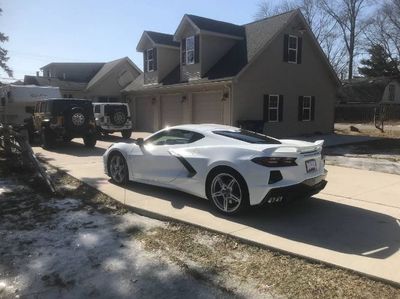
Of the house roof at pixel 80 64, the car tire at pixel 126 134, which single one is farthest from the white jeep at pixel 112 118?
the house roof at pixel 80 64

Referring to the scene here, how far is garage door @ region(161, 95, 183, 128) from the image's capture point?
23.2 metres

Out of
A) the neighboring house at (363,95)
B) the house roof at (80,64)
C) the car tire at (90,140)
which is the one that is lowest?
the car tire at (90,140)

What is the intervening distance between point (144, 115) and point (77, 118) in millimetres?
10968

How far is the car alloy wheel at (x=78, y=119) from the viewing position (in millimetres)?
15562

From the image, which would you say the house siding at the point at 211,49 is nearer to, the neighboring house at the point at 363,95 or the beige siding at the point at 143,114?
the beige siding at the point at 143,114

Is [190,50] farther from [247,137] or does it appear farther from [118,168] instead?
[247,137]

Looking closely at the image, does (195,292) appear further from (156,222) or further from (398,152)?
(398,152)

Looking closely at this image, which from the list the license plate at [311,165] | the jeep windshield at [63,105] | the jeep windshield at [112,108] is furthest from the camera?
the jeep windshield at [112,108]

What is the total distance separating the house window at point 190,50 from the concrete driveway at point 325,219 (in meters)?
14.3

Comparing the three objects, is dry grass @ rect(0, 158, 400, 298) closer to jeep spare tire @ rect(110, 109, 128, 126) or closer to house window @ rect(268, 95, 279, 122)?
jeep spare tire @ rect(110, 109, 128, 126)

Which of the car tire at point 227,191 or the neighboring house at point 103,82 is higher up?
the neighboring house at point 103,82

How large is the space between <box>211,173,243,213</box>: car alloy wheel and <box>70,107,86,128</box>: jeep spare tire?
1042 cm

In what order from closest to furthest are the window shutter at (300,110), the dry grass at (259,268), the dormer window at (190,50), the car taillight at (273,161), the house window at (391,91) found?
the dry grass at (259,268)
the car taillight at (273,161)
the dormer window at (190,50)
the window shutter at (300,110)
the house window at (391,91)

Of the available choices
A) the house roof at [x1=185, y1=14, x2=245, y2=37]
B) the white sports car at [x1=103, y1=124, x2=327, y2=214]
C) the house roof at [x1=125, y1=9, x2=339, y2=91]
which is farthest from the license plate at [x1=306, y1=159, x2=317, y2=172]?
the house roof at [x1=185, y1=14, x2=245, y2=37]
